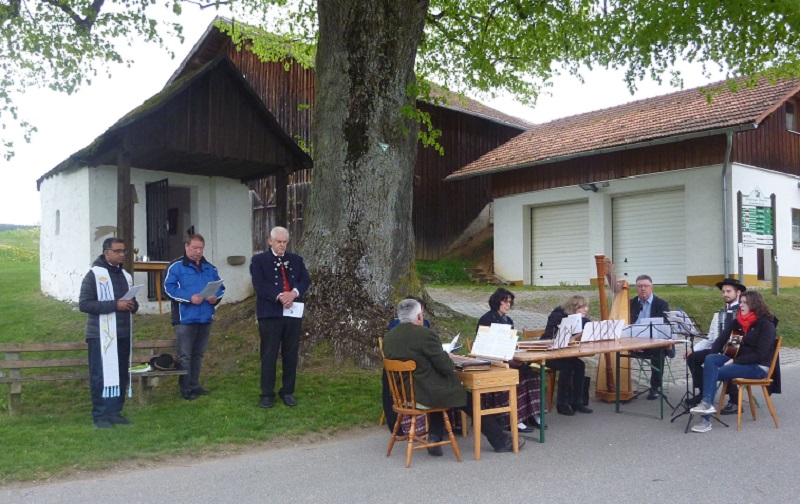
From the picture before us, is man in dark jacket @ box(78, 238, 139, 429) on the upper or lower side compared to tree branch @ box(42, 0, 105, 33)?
lower

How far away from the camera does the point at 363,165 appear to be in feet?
33.2

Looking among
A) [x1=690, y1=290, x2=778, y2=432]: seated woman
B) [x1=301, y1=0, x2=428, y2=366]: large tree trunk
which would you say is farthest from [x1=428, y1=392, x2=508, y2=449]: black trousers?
[x1=301, y1=0, x2=428, y2=366]: large tree trunk

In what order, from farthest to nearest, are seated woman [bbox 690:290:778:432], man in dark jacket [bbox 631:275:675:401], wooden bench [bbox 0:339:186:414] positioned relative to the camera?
man in dark jacket [bbox 631:275:675:401]
wooden bench [bbox 0:339:186:414]
seated woman [bbox 690:290:778:432]

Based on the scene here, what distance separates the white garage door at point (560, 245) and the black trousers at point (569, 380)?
13.5 m

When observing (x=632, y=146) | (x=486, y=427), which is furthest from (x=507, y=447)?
(x=632, y=146)

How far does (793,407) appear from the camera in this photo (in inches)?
320

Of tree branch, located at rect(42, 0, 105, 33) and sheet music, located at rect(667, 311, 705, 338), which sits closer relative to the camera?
sheet music, located at rect(667, 311, 705, 338)

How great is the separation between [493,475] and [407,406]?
962mm

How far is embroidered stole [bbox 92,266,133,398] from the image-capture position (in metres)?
7.18

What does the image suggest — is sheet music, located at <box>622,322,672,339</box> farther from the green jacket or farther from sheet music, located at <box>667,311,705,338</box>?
the green jacket

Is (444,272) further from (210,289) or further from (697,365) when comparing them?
(210,289)

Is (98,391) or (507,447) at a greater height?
(98,391)

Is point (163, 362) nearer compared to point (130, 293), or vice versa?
point (130, 293)

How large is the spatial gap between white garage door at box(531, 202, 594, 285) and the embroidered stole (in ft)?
52.8
